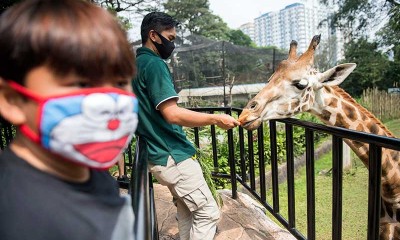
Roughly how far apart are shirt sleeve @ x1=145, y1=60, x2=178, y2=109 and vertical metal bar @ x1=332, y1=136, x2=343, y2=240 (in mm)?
993

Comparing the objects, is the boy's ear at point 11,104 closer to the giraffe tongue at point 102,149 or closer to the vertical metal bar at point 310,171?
the giraffe tongue at point 102,149

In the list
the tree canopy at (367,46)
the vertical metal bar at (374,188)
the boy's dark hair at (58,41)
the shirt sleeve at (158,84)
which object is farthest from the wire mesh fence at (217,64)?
the boy's dark hair at (58,41)

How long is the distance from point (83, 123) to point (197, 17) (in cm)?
4038

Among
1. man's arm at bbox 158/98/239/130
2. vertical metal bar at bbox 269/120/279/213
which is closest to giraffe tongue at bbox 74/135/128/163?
man's arm at bbox 158/98/239/130

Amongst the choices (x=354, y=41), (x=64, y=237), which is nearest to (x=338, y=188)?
(x=64, y=237)

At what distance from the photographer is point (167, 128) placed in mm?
2184

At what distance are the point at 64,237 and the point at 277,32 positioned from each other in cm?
8373

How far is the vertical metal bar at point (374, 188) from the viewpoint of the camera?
1.78 metres

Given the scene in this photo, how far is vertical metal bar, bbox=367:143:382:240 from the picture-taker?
1.78m

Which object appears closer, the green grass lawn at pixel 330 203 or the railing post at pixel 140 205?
the railing post at pixel 140 205

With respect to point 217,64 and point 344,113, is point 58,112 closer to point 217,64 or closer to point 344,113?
point 344,113

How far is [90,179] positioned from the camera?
89 centimetres

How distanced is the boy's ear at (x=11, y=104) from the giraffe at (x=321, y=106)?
2.00 metres

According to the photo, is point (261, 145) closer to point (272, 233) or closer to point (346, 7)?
point (272, 233)
